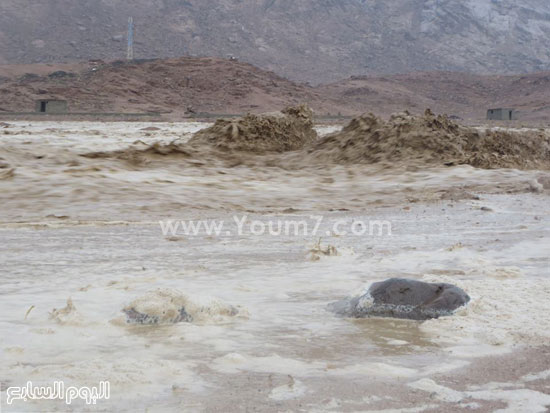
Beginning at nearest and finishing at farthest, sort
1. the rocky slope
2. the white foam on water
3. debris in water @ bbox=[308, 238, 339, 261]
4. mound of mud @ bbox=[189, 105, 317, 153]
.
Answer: the white foam on water → debris in water @ bbox=[308, 238, 339, 261] → mound of mud @ bbox=[189, 105, 317, 153] → the rocky slope

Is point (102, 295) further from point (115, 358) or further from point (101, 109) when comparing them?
point (101, 109)

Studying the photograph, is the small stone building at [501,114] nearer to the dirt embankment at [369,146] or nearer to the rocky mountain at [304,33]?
the rocky mountain at [304,33]

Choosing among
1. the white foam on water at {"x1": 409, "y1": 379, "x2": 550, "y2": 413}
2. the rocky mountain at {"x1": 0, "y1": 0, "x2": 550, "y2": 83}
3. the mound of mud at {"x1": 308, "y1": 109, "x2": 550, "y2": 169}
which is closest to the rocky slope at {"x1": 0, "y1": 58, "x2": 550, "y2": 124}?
the rocky mountain at {"x1": 0, "y1": 0, "x2": 550, "y2": 83}

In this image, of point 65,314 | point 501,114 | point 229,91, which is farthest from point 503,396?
point 229,91

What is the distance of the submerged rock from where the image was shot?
3.68 metres

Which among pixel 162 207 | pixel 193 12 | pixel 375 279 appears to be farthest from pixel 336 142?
pixel 193 12

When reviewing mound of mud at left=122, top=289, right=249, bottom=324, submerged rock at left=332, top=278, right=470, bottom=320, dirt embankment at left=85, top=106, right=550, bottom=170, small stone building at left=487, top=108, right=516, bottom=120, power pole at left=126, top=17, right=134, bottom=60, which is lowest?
mound of mud at left=122, top=289, right=249, bottom=324

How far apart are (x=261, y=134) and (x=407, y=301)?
10.4m

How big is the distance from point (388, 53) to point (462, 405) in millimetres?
82386

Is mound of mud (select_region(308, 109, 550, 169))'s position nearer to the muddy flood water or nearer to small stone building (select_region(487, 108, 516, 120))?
the muddy flood water

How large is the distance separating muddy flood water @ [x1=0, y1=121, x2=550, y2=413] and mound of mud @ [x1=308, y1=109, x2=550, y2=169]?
10.3ft

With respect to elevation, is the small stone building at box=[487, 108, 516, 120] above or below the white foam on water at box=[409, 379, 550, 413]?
above

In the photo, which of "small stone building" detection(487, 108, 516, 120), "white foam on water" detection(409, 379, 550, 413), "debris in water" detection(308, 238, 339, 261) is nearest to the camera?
"white foam on water" detection(409, 379, 550, 413)

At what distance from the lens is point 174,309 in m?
3.58
